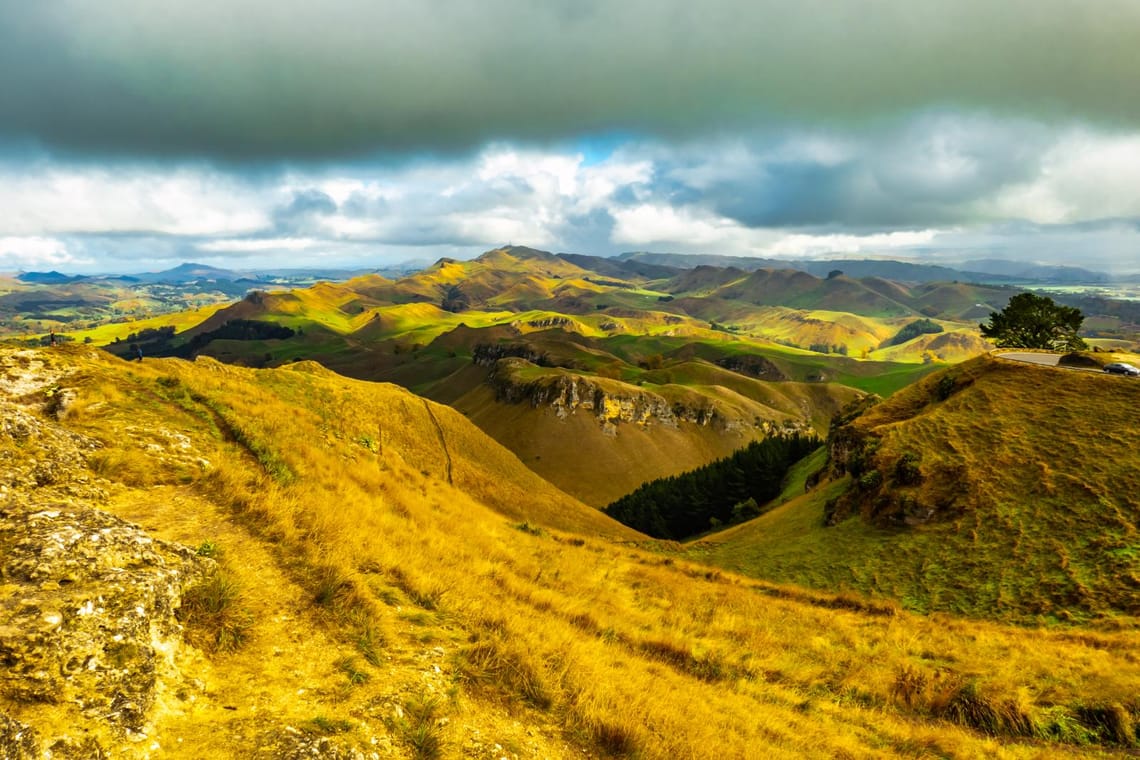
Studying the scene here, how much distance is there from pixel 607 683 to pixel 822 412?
21430cm

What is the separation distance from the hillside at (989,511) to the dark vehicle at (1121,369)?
3.73 metres

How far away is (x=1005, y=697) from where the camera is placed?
41.9ft

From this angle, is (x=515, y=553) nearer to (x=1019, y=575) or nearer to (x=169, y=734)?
(x=169, y=734)

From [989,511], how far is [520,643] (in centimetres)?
3162

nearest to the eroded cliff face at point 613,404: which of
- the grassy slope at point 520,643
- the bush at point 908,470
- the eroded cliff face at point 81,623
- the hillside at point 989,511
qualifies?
the hillside at point 989,511

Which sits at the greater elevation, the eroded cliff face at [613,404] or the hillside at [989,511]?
the hillside at [989,511]

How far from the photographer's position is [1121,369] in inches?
1548

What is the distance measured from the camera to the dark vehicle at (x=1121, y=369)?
38.7m

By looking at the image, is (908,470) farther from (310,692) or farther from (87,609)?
(87,609)

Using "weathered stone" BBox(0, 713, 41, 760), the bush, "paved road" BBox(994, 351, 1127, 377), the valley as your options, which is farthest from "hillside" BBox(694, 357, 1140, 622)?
"weathered stone" BBox(0, 713, 41, 760)

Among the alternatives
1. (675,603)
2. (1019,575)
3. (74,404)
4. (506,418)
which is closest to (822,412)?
(506,418)

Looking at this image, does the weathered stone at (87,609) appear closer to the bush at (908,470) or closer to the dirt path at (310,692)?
the dirt path at (310,692)

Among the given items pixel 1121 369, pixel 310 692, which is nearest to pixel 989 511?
pixel 1121 369

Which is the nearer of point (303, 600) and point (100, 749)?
point (100, 749)
